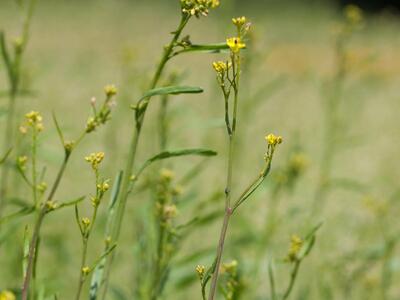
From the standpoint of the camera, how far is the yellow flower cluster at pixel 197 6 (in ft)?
2.16

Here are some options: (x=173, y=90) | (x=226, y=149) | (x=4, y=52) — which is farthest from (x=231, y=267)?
(x=226, y=149)

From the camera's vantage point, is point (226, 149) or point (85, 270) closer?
point (85, 270)

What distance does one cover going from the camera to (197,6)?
0.66 metres

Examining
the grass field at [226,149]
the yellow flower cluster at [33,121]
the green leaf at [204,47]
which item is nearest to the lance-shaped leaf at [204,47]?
the green leaf at [204,47]

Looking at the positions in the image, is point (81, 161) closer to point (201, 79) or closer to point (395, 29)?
point (201, 79)

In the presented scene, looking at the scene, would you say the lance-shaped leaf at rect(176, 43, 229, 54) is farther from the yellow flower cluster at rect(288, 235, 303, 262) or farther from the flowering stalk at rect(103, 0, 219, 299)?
the yellow flower cluster at rect(288, 235, 303, 262)

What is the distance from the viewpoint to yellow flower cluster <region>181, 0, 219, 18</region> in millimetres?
660

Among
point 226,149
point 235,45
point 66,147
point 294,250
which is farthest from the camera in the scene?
point 226,149

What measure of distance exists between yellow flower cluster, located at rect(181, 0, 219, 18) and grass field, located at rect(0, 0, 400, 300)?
29 centimetres

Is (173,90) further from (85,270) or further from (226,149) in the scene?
(226,149)

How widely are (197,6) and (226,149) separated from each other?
103cm

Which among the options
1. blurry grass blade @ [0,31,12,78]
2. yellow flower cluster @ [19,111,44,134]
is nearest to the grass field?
blurry grass blade @ [0,31,12,78]

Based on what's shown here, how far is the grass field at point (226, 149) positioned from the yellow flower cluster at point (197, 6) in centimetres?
29

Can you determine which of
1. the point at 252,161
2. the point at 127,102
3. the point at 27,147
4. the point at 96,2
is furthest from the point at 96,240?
the point at 96,2
